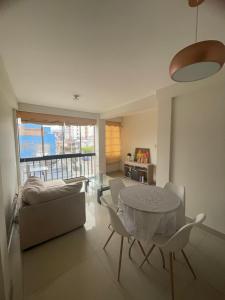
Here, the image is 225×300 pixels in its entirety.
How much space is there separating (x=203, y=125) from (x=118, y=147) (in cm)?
382

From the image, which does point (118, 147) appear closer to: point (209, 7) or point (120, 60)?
point (120, 60)

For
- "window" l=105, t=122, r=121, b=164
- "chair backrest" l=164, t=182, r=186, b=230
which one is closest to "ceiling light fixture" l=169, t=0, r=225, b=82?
"chair backrest" l=164, t=182, r=186, b=230

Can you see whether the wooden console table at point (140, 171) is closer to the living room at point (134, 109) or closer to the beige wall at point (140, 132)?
the beige wall at point (140, 132)

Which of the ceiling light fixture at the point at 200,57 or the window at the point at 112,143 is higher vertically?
the ceiling light fixture at the point at 200,57

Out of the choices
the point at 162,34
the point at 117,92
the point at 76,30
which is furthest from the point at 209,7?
the point at 117,92

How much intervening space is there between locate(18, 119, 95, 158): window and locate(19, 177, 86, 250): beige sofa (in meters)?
2.31

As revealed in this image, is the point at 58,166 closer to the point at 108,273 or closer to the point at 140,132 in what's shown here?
the point at 140,132

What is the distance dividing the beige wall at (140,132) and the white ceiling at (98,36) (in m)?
2.31

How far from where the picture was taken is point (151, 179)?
14.6ft

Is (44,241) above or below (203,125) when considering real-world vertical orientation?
below

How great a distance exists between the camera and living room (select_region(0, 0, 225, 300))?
113 centimetres

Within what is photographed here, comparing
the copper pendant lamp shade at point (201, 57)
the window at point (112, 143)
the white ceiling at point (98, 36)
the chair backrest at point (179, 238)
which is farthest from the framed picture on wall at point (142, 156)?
the copper pendant lamp shade at point (201, 57)

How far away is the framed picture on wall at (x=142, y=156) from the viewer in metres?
4.61

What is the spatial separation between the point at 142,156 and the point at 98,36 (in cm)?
385
